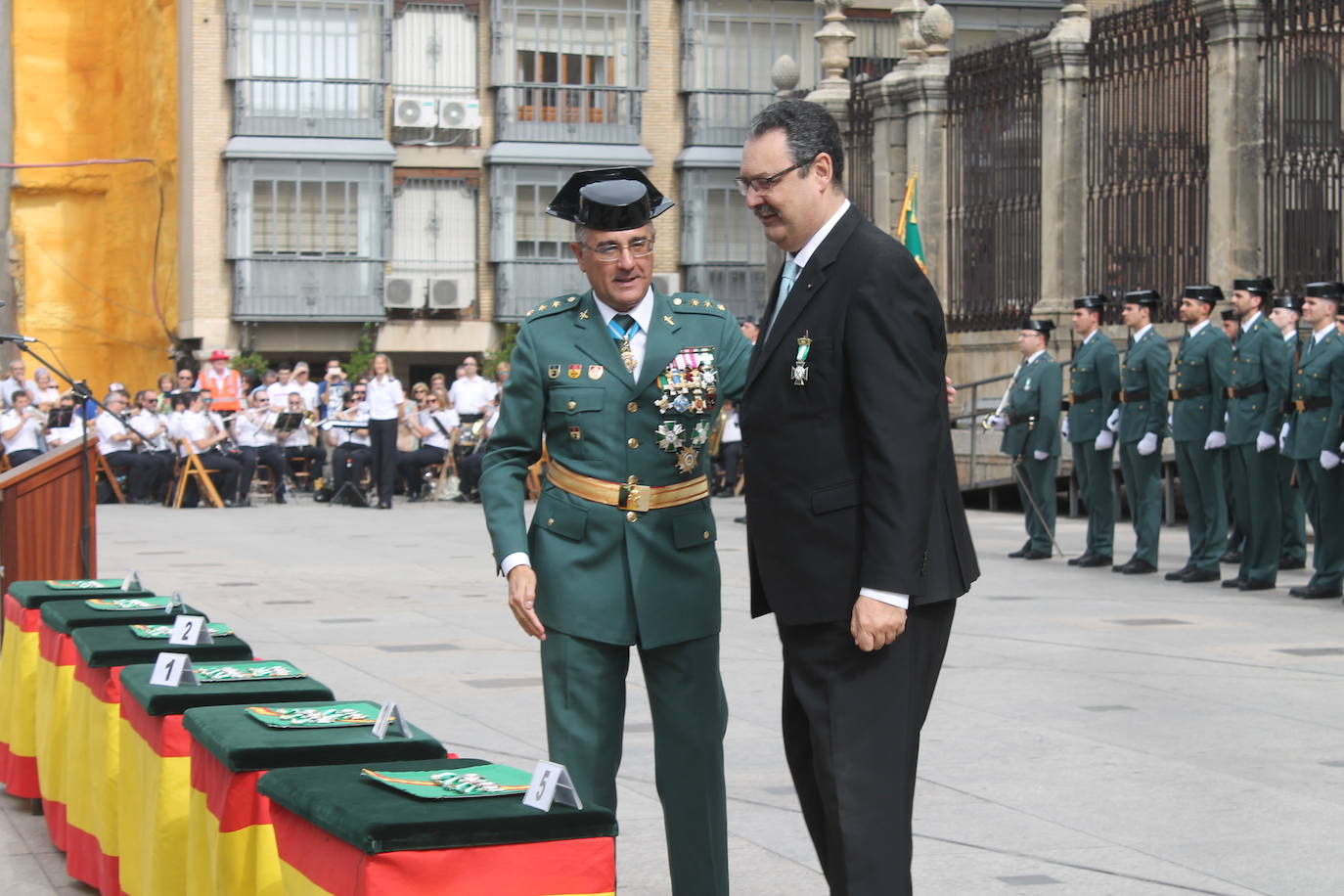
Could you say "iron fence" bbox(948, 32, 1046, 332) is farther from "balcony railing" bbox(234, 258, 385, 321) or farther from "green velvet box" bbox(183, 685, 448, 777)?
"green velvet box" bbox(183, 685, 448, 777)

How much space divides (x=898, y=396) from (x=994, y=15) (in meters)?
37.9

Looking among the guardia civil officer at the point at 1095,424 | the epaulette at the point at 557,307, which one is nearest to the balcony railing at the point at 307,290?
the guardia civil officer at the point at 1095,424

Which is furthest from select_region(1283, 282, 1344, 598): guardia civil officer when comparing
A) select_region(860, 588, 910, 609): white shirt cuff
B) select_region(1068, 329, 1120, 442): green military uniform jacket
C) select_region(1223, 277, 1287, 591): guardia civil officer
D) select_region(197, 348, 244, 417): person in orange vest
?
select_region(197, 348, 244, 417): person in orange vest

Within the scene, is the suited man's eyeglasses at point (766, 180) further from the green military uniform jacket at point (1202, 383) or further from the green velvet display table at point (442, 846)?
the green military uniform jacket at point (1202, 383)

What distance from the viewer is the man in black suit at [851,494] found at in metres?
4.47

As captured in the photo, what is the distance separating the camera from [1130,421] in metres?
16.2

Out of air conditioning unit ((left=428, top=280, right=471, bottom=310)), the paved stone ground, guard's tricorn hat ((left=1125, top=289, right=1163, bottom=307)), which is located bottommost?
the paved stone ground

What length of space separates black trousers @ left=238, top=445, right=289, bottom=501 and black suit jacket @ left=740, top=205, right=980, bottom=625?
21.3 m

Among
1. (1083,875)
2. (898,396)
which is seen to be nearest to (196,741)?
(898,396)

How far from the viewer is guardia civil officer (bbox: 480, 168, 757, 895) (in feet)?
17.4

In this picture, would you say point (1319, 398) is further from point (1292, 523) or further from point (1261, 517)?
point (1292, 523)

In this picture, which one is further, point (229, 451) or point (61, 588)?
point (229, 451)

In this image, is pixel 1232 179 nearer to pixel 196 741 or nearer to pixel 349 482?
pixel 349 482

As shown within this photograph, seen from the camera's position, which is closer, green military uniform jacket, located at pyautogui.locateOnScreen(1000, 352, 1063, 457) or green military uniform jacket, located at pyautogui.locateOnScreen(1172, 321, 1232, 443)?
green military uniform jacket, located at pyautogui.locateOnScreen(1172, 321, 1232, 443)
